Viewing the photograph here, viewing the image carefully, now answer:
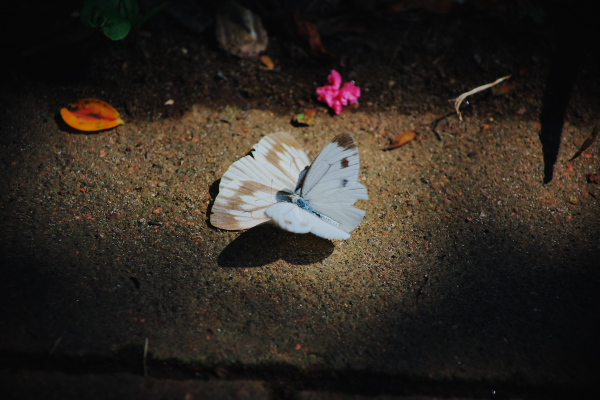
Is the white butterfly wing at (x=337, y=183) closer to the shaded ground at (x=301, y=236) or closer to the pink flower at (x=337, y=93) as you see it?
the shaded ground at (x=301, y=236)

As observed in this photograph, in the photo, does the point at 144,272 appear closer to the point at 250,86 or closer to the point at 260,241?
the point at 260,241

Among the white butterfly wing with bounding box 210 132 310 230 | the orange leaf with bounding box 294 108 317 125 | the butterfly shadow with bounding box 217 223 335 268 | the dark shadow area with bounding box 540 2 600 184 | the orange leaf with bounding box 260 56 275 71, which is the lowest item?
the butterfly shadow with bounding box 217 223 335 268

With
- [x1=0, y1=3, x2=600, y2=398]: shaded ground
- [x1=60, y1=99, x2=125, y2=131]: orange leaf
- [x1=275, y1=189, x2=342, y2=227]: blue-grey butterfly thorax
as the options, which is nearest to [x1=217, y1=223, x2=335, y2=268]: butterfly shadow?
[x1=0, y1=3, x2=600, y2=398]: shaded ground

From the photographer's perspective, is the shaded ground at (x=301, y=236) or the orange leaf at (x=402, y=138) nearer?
the shaded ground at (x=301, y=236)

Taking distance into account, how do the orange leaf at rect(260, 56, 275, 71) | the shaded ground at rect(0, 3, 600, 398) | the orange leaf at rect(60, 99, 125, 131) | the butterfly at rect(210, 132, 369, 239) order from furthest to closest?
the orange leaf at rect(260, 56, 275, 71) → the orange leaf at rect(60, 99, 125, 131) → the butterfly at rect(210, 132, 369, 239) → the shaded ground at rect(0, 3, 600, 398)

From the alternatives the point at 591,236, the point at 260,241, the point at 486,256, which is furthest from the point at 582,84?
the point at 260,241

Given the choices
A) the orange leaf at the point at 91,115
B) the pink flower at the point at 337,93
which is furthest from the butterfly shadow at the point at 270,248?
the orange leaf at the point at 91,115

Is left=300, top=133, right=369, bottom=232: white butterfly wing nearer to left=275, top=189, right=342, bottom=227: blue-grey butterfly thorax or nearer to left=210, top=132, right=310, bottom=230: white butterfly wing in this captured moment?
left=275, top=189, right=342, bottom=227: blue-grey butterfly thorax
